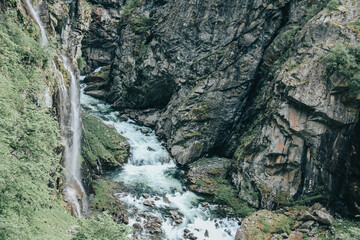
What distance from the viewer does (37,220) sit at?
789cm

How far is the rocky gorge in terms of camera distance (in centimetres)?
1501

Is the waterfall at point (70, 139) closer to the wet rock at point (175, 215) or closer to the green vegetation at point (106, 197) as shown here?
the green vegetation at point (106, 197)

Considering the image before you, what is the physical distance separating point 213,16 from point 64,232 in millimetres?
23756

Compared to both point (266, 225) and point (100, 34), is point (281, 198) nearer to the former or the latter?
point (266, 225)

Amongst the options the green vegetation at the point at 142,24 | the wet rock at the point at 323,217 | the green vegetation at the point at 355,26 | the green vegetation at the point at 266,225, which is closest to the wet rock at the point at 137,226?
the green vegetation at the point at 266,225

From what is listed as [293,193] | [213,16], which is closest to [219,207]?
[293,193]

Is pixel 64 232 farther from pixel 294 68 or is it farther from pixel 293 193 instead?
pixel 294 68

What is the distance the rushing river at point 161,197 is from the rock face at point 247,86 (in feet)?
6.50

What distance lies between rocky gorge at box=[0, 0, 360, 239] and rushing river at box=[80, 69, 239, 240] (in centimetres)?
27

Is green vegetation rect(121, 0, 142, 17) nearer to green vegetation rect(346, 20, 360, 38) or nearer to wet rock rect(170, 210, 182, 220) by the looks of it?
green vegetation rect(346, 20, 360, 38)

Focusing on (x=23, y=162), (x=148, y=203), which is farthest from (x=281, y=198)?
(x=23, y=162)

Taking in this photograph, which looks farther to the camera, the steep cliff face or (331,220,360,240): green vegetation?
the steep cliff face

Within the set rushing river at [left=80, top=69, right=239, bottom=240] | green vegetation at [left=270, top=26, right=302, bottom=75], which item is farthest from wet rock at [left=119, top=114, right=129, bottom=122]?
green vegetation at [left=270, top=26, right=302, bottom=75]

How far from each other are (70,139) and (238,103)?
1488 centimetres
